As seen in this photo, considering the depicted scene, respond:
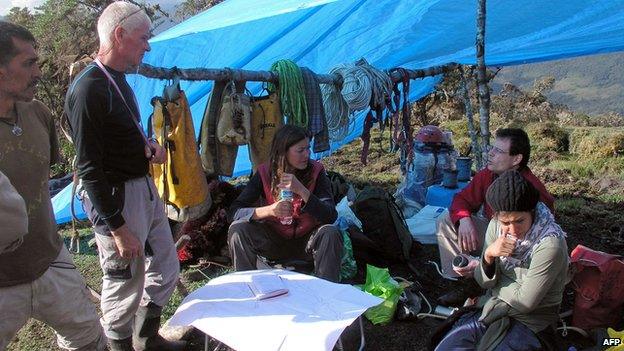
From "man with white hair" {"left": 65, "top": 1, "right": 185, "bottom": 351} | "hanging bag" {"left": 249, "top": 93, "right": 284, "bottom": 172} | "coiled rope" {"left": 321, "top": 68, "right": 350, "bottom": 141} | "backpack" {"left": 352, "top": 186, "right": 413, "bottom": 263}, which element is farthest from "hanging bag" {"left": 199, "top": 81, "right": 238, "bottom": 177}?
"backpack" {"left": 352, "top": 186, "right": 413, "bottom": 263}

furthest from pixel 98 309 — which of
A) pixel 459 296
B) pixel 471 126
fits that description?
pixel 471 126

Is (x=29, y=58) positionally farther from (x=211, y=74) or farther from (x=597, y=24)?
(x=597, y=24)

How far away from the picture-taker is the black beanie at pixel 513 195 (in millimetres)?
2121

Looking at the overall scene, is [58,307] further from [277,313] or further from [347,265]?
[347,265]

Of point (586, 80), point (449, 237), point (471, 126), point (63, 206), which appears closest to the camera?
point (449, 237)

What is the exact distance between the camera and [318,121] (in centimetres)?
381

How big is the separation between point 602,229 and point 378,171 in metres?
3.53

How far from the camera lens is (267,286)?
2240mm

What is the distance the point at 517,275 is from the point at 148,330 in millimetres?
1914

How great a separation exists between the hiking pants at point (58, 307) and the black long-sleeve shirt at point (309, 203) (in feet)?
3.84

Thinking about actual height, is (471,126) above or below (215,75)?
below

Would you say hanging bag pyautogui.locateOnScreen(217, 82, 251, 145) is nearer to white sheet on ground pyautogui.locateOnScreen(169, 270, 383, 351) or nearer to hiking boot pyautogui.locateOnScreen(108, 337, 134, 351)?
white sheet on ground pyautogui.locateOnScreen(169, 270, 383, 351)

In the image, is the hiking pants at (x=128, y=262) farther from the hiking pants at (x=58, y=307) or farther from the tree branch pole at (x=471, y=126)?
the tree branch pole at (x=471, y=126)

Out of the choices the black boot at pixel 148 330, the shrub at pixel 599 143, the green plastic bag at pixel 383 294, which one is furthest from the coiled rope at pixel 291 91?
the shrub at pixel 599 143
